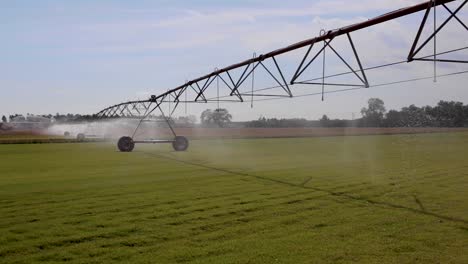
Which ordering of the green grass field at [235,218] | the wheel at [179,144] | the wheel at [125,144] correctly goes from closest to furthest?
1. the green grass field at [235,218]
2. the wheel at [125,144]
3. the wheel at [179,144]

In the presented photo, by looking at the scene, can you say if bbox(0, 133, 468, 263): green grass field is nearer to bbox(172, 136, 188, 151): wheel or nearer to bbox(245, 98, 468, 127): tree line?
bbox(172, 136, 188, 151): wheel

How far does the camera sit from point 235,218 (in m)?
6.93

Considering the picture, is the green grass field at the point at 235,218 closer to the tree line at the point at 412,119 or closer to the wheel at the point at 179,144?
the wheel at the point at 179,144

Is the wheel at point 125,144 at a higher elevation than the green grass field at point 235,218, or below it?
higher

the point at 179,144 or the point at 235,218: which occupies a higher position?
the point at 179,144

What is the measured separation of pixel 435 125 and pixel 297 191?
61.0 meters

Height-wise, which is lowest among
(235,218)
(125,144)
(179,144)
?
(235,218)

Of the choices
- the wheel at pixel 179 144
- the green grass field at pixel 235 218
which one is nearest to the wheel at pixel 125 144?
the wheel at pixel 179 144

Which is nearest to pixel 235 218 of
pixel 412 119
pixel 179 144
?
pixel 179 144

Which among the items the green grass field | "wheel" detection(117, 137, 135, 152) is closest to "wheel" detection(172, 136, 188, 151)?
"wheel" detection(117, 137, 135, 152)

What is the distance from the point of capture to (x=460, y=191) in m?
9.46

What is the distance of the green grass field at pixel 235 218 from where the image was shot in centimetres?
520

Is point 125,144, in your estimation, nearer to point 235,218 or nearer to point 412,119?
point 235,218

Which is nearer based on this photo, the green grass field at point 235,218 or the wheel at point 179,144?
the green grass field at point 235,218
